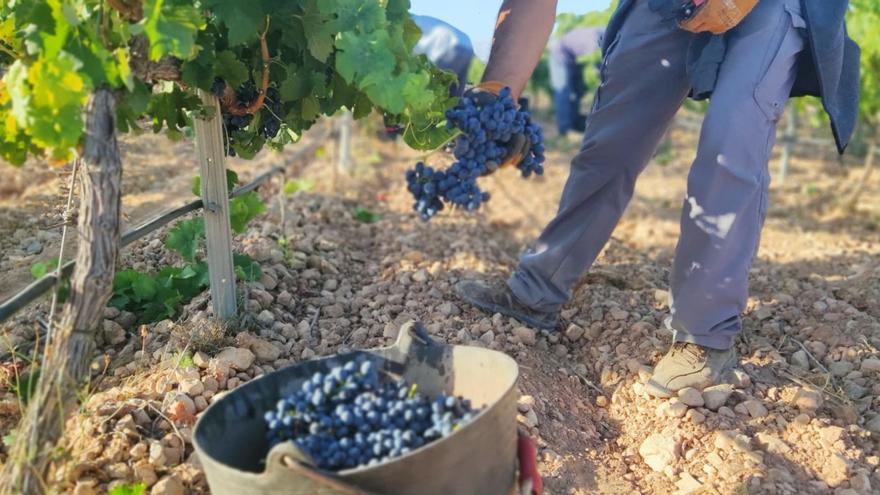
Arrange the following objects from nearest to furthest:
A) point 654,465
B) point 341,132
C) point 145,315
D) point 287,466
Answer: point 287,466, point 654,465, point 145,315, point 341,132

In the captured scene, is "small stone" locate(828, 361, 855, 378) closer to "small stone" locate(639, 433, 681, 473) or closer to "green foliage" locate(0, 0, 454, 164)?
"small stone" locate(639, 433, 681, 473)

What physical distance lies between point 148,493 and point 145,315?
92 centimetres

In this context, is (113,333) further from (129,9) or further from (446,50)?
(446,50)

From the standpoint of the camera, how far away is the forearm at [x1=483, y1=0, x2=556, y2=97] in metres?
2.53

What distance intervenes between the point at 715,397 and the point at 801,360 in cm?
54

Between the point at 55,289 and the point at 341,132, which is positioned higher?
the point at 55,289

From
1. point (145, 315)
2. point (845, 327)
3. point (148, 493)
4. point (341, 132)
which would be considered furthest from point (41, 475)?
point (341, 132)

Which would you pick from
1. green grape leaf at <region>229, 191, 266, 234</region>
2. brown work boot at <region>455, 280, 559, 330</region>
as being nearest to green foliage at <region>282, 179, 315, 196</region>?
green grape leaf at <region>229, 191, 266, 234</region>

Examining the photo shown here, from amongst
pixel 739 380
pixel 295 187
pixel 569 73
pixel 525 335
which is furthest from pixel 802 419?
pixel 569 73

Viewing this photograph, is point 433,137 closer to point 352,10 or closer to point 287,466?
point 352,10

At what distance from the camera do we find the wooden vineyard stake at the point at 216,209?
2.58m

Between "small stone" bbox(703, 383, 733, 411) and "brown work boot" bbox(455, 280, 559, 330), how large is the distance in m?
0.70

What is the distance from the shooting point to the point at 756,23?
2.52 meters

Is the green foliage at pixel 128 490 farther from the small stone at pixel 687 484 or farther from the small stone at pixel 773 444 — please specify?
the small stone at pixel 773 444
